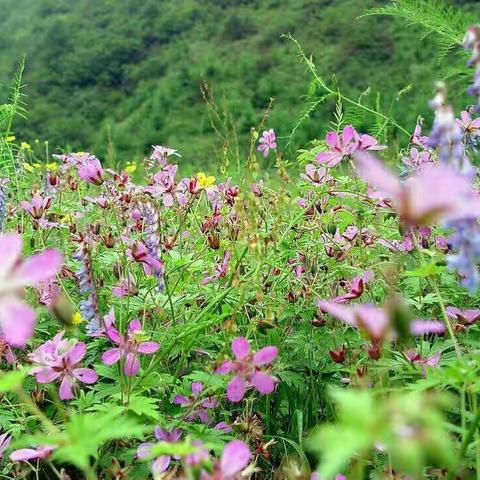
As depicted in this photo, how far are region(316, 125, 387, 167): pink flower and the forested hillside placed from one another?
14045mm

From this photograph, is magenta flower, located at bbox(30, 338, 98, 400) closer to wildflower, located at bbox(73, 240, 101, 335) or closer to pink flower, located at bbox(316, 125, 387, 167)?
wildflower, located at bbox(73, 240, 101, 335)

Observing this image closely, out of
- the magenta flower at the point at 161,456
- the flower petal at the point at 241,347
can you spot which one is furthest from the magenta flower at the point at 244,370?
the magenta flower at the point at 161,456

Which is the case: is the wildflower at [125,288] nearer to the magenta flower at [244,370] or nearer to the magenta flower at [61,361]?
the magenta flower at [61,361]

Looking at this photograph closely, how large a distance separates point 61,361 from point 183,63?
27.6 m

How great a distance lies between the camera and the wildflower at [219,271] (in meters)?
1.66

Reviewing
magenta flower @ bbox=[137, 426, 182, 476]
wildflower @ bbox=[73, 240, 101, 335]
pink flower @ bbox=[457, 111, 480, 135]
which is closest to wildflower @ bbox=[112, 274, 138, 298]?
wildflower @ bbox=[73, 240, 101, 335]

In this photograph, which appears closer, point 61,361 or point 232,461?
point 232,461

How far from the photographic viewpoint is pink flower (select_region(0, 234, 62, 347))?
0.56 metres

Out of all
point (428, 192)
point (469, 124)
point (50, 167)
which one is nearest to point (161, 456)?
point (428, 192)

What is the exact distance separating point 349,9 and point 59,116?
11.5m

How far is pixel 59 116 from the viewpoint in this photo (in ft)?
85.4

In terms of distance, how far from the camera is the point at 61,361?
120cm

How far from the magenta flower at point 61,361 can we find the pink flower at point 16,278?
24.4 inches

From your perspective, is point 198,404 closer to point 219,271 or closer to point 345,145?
point 219,271
